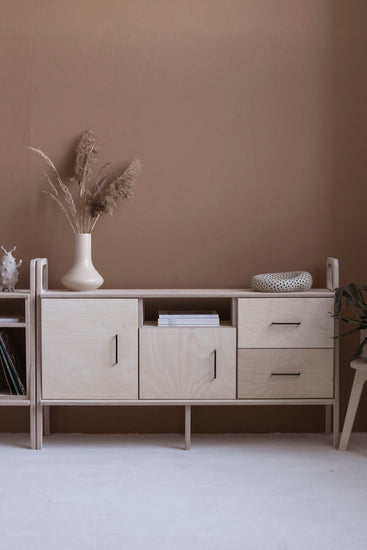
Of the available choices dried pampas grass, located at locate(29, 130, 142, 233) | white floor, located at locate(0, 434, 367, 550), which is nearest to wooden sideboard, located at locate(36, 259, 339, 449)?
white floor, located at locate(0, 434, 367, 550)

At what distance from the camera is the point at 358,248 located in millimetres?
3295

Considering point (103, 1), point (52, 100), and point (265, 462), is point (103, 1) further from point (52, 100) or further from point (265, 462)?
point (265, 462)

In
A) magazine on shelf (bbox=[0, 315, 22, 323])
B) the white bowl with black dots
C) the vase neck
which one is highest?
the vase neck

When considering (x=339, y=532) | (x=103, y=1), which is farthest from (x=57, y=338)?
(x=103, y=1)

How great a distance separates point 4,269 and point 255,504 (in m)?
1.61

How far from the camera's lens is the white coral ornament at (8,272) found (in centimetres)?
306

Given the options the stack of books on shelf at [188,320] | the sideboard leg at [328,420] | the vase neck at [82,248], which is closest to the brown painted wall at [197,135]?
the sideboard leg at [328,420]

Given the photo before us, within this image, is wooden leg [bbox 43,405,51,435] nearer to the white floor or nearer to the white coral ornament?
the white floor

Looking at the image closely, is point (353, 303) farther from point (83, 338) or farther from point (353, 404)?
point (83, 338)

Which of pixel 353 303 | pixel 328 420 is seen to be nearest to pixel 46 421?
pixel 328 420

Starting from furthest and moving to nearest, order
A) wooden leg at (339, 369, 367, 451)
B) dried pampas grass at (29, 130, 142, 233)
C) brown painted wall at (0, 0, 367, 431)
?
brown painted wall at (0, 0, 367, 431), dried pampas grass at (29, 130, 142, 233), wooden leg at (339, 369, 367, 451)

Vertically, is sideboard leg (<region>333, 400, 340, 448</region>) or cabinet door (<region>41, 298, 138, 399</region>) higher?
cabinet door (<region>41, 298, 138, 399</region>)

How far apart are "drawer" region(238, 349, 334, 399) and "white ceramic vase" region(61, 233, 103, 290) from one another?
0.80m

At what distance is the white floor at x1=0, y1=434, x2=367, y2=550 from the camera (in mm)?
2115
